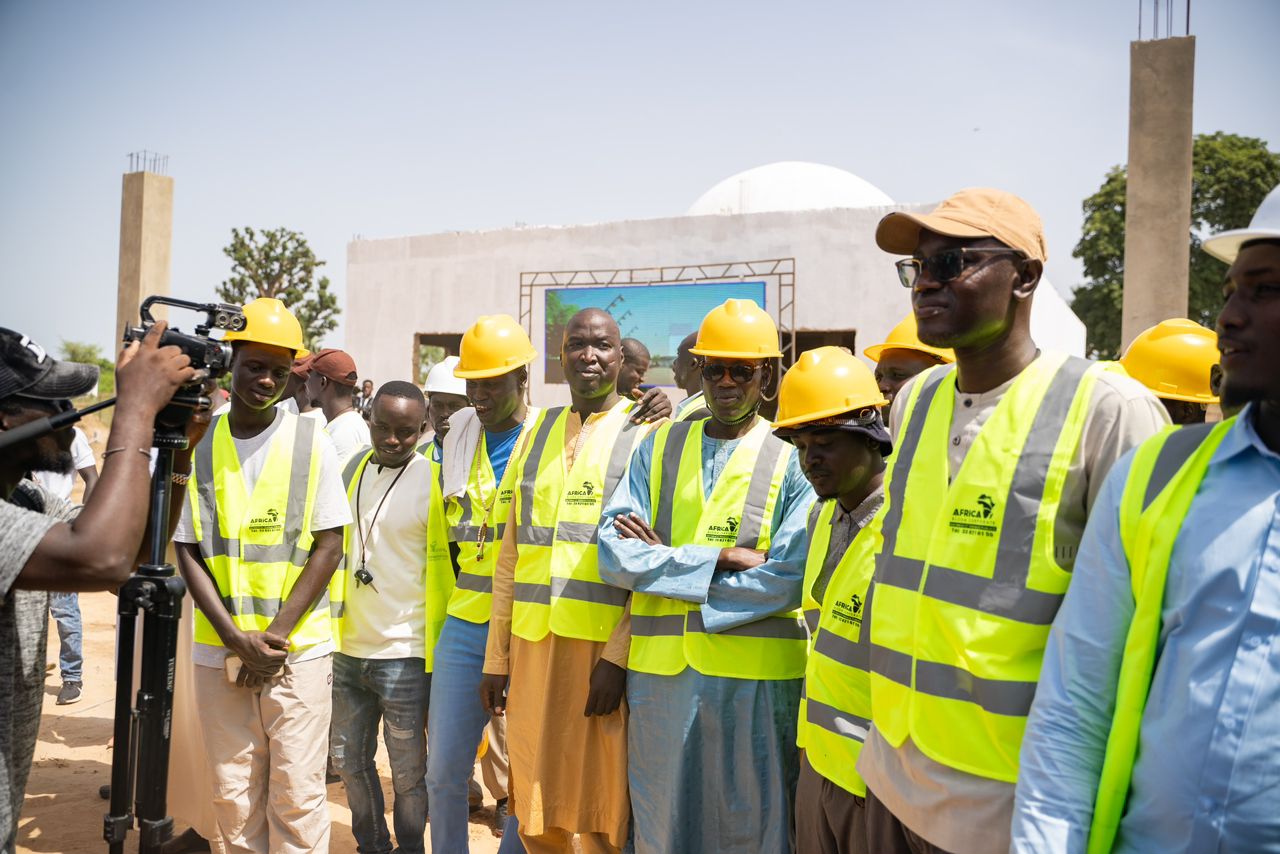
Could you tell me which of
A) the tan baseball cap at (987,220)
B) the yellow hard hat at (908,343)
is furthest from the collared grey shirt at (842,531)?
the yellow hard hat at (908,343)

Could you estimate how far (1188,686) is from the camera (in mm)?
1665

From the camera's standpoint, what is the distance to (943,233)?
232cm

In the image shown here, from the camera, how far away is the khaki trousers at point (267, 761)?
4051 mm

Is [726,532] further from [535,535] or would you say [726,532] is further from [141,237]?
[141,237]

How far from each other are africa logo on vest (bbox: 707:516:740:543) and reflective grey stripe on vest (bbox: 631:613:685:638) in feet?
1.04

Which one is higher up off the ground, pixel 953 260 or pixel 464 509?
pixel 953 260

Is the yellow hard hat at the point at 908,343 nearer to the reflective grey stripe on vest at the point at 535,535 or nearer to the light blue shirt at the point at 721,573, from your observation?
the light blue shirt at the point at 721,573

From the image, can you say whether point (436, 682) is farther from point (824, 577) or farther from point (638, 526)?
point (824, 577)

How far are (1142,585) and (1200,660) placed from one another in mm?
155

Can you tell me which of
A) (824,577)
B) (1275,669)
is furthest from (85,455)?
(1275,669)

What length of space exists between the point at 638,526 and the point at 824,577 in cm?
88

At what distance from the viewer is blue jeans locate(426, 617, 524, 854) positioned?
4.29 m

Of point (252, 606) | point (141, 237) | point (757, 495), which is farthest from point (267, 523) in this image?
point (141, 237)

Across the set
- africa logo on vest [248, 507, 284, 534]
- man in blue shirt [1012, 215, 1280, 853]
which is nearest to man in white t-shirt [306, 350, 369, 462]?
africa logo on vest [248, 507, 284, 534]
